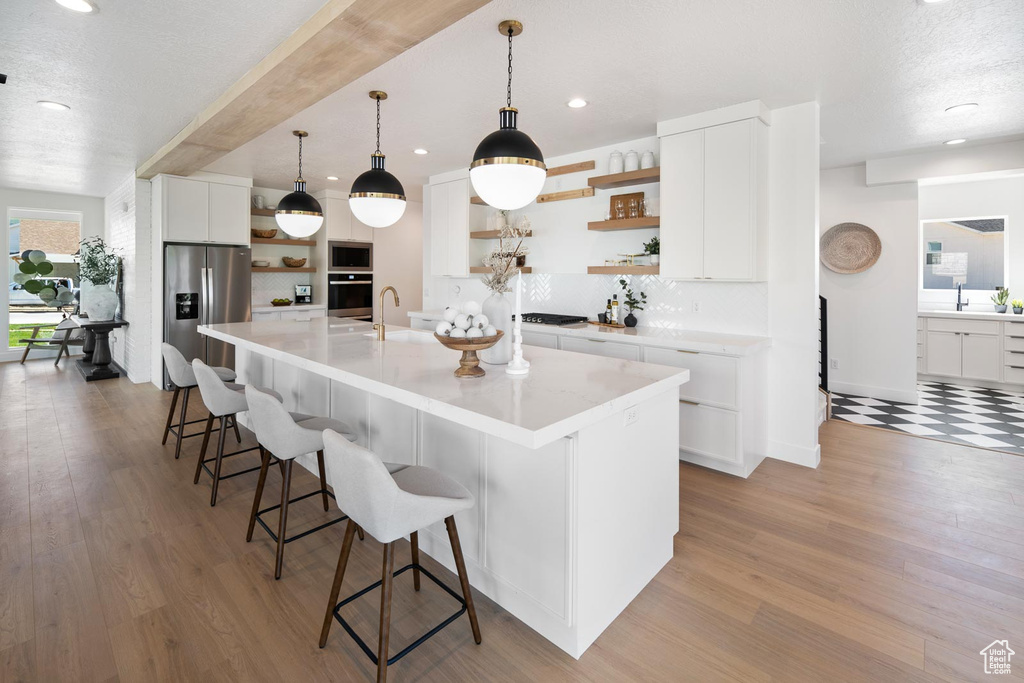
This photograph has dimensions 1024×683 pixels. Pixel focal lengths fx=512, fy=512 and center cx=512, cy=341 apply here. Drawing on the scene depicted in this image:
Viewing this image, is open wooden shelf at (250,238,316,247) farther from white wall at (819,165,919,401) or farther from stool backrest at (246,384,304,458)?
white wall at (819,165,919,401)

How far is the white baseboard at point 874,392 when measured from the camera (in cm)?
527

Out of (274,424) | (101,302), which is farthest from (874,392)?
(101,302)

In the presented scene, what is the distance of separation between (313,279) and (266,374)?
3707 mm

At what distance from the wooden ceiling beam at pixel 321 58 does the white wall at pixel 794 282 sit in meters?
2.61

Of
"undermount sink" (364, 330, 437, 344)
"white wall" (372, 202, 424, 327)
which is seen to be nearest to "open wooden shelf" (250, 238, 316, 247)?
"white wall" (372, 202, 424, 327)

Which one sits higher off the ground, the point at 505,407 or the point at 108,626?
the point at 505,407

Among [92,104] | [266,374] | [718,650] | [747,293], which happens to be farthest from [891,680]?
[92,104]

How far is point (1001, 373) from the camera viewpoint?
219 inches

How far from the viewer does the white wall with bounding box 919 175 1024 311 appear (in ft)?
19.4

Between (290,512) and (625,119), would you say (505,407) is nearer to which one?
(290,512)

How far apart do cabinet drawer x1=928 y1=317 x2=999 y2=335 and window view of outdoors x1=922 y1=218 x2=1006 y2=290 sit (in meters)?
0.87

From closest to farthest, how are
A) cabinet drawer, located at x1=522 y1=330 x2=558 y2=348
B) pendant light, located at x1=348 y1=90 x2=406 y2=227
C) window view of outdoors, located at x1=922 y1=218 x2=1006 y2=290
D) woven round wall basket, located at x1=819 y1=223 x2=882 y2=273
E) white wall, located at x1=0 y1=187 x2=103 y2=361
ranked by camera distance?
pendant light, located at x1=348 y1=90 x2=406 y2=227 → cabinet drawer, located at x1=522 y1=330 x2=558 y2=348 → woven round wall basket, located at x1=819 y1=223 x2=882 y2=273 → window view of outdoors, located at x1=922 y1=218 x2=1006 y2=290 → white wall, located at x1=0 y1=187 x2=103 y2=361

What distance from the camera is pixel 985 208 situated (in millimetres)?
6070

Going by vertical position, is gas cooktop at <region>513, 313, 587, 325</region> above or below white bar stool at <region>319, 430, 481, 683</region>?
above
